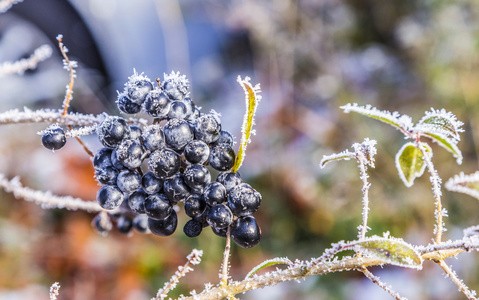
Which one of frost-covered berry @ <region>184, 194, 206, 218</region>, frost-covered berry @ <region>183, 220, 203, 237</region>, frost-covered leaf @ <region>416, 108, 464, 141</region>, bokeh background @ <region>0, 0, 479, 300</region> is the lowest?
frost-covered berry @ <region>183, 220, 203, 237</region>

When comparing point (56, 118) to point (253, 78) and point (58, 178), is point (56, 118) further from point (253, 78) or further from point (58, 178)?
point (253, 78)

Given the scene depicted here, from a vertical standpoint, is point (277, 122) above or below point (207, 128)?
above

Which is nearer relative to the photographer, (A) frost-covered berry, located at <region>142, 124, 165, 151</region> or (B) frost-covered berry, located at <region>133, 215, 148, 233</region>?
(A) frost-covered berry, located at <region>142, 124, 165, 151</region>

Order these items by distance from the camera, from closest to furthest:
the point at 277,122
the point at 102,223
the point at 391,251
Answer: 1. the point at 391,251
2. the point at 102,223
3. the point at 277,122

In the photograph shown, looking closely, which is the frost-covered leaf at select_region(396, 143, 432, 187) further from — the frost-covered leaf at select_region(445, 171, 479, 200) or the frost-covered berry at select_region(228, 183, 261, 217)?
the frost-covered berry at select_region(228, 183, 261, 217)

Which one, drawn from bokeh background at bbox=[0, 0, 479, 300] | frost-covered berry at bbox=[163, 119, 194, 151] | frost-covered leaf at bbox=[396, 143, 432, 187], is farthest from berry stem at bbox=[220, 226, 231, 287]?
bokeh background at bbox=[0, 0, 479, 300]

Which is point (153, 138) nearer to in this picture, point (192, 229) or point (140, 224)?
point (192, 229)

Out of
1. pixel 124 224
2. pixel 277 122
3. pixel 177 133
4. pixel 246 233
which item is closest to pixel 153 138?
pixel 177 133

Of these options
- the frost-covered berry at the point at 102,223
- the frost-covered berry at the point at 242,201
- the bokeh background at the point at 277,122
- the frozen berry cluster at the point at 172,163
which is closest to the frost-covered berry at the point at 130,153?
the frozen berry cluster at the point at 172,163
